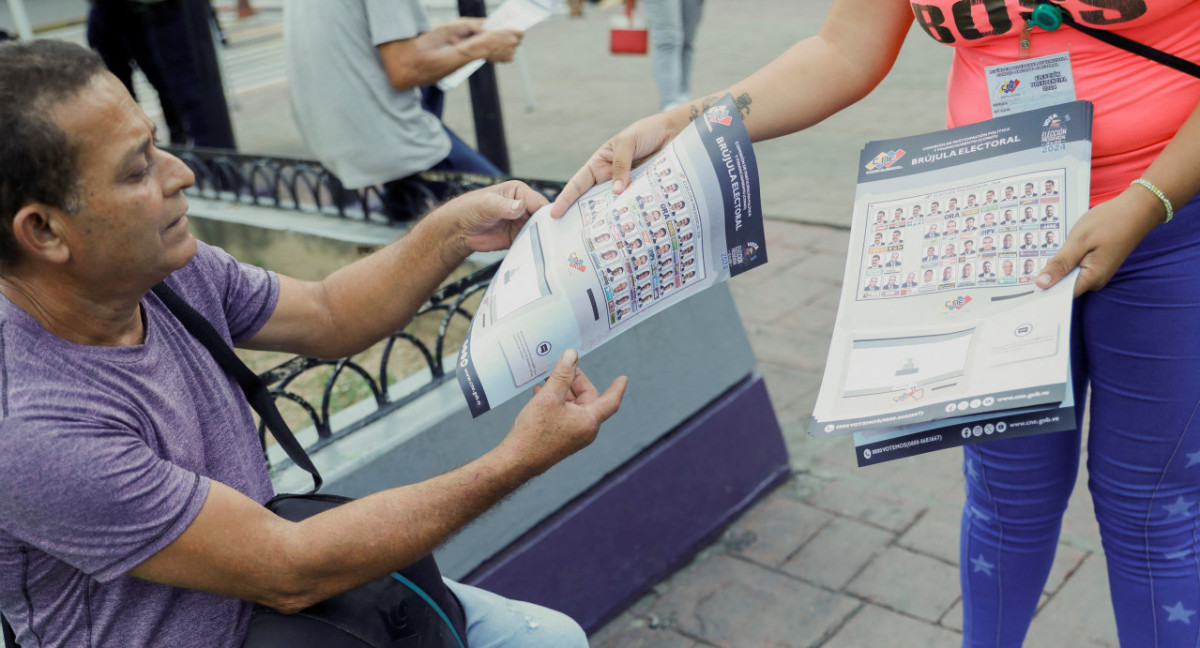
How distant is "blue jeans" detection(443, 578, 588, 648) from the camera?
1.73 m

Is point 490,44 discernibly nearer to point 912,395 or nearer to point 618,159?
point 618,159

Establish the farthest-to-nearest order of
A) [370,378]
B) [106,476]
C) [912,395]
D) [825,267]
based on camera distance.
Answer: [825,267], [370,378], [912,395], [106,476]

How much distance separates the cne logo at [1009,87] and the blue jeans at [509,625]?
109 centimetres

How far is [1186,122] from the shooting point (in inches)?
58.4

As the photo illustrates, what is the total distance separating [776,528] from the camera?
308cm

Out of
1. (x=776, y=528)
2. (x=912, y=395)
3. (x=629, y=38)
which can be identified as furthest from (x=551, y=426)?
(x=629, y=38)

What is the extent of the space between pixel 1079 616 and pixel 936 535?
0.45 m

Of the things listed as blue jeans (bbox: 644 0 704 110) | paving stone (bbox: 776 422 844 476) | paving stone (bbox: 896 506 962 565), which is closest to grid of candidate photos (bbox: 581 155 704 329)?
paving stone (bbox: 896 506 962 565)

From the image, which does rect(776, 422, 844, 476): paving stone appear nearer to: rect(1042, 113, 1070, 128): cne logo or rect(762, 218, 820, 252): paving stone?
rect(762, 218, 820, 252): paving stone

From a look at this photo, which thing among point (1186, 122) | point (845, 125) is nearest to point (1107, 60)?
point (1186, 122)

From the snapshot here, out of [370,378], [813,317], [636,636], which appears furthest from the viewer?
[813,317]

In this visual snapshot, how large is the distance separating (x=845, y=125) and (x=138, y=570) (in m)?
6.19

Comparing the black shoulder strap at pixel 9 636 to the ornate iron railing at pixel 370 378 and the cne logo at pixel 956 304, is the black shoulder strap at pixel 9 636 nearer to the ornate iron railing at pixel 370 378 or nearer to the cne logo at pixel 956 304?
the ornate iron railing at pixel 370 378

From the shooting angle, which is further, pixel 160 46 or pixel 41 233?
pixel 160 46
